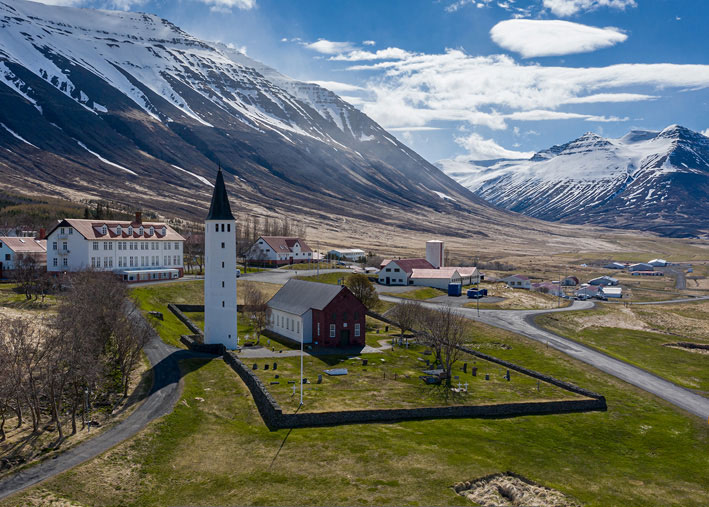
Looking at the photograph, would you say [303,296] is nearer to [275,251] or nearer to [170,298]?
[170,298]

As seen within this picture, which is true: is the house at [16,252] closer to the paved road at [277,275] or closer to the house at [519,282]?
the paved road at [277,275]

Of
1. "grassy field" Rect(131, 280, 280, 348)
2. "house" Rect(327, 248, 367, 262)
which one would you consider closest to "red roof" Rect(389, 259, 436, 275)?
"grassy field" Rect(131, 280, 280, 348)

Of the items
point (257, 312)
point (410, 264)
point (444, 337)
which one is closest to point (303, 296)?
point (257, 312)

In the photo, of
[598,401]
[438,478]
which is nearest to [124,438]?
[438,478]

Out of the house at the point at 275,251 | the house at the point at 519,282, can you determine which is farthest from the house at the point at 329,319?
the house at the point at 519,282

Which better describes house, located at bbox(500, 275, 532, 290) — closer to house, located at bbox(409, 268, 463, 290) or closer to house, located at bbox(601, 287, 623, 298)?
house, located at bbox(601, 287, 623, 298)

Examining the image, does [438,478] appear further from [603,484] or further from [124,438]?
[124,438]
